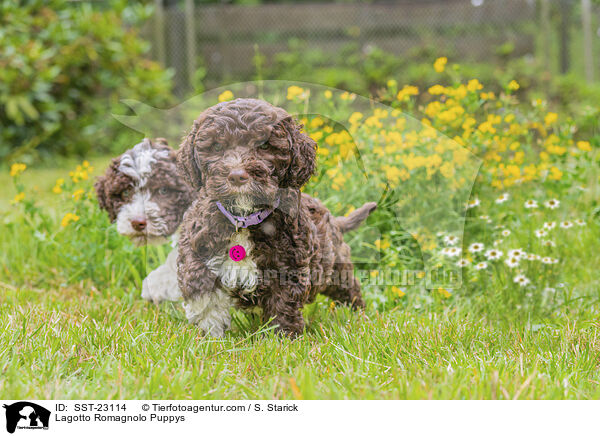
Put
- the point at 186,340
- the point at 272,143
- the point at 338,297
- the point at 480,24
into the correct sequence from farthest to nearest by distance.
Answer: the point at 480,24, the point at 338,297, the point at 186,340, the point at 272,143

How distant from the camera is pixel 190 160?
2.43 meters

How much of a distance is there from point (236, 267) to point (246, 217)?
231mm

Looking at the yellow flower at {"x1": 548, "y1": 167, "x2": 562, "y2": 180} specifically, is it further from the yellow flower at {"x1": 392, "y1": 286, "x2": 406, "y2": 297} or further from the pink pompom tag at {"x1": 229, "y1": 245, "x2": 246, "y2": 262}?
the pink pompom tag at {"x1": 229, "y1": 245, "x2": 246, "y2": 262}

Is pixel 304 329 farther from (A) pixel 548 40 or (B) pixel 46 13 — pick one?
(A) pixel 548 40

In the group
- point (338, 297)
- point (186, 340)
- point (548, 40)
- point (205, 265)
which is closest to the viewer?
point (205, 265)

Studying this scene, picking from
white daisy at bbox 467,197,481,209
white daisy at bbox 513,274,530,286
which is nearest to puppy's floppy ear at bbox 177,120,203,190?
white daisy at bbox 467,197,481,209

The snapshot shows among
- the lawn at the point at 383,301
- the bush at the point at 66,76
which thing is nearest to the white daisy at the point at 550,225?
the lawn at the point at 383,301

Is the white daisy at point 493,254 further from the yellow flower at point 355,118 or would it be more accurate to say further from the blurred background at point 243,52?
the blurred background at point 243,52

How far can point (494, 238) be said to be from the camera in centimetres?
379

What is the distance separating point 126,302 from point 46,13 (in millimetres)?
6094

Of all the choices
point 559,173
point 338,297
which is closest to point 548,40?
point 559,173

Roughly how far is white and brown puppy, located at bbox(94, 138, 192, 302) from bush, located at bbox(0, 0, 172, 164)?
16.9 ft

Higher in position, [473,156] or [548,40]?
[548,40]

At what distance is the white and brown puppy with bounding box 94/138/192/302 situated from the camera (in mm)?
2893
